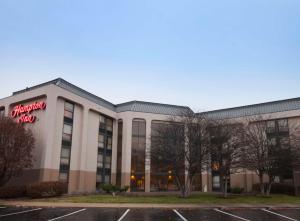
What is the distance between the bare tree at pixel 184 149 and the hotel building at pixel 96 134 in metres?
3.12

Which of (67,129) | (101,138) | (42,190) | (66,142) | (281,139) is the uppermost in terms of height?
(67,129)

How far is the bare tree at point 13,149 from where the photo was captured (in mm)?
30984

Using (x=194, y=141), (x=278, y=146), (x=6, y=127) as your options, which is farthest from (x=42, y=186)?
(x=278, y=146)

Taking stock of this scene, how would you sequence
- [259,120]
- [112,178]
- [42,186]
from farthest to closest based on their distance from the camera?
1. [112,178]
2. [259,120]
3. [42,186]

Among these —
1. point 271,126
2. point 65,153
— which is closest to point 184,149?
point 65,153

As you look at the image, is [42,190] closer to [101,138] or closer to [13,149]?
[13,149]

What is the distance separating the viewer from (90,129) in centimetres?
4312

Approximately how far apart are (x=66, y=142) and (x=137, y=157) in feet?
41.5

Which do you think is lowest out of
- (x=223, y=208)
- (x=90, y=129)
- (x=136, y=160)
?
(x=223, y=208)

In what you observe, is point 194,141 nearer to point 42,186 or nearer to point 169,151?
point 169,151

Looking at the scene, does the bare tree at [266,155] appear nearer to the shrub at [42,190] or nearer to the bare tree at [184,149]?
the bare tree at [184,149]

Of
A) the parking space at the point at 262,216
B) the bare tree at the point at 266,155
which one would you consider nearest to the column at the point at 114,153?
the bare tree at the point at 266,155

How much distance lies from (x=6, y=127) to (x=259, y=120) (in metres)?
30.5

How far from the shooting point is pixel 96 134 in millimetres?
44062
